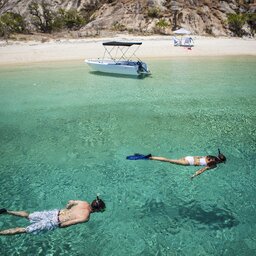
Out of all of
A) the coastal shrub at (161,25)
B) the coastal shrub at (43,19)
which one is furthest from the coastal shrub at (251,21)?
the coastal shrub at (43,19)

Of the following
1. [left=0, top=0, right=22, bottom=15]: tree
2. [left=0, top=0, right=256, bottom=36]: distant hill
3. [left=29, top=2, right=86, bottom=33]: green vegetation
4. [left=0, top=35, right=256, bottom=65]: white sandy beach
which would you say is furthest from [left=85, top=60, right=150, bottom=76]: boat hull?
[left=0, top=0, right=22, bottom=15]: tree

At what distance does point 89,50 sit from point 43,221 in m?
33.8

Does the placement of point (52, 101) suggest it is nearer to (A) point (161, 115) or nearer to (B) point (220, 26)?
(A) point (161, 115)

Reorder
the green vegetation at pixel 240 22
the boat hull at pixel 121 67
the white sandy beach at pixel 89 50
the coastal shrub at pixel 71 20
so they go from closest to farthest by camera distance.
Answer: the boat hull at pixel 121 67, the white sandy beach at pixel 89 50, the green vegetation at pixel 240 22, the coastal shrub at pixel 71 20

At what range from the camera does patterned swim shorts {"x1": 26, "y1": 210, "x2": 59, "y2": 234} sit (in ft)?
25.2

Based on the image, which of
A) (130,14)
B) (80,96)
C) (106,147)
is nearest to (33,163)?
(106,147)

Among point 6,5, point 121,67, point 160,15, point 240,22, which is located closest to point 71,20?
point 160,15

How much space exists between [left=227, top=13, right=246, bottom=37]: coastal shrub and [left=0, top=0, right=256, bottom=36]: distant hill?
0.97 meters

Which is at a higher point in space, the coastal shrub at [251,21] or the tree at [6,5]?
the tree at [6,5]

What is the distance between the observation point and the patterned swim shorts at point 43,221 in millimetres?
7695

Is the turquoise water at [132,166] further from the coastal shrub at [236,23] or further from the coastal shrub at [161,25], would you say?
the coastal shrub at [236,23]

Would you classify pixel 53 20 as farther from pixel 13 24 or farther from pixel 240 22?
pixel 240 22

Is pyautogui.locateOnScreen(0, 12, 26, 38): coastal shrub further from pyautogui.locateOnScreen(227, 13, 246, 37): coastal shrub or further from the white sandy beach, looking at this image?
pyautogui.locateOnScreen(227, 13, 246, 37): coastal shrub

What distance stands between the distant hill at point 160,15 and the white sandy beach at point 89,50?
11223 mm
